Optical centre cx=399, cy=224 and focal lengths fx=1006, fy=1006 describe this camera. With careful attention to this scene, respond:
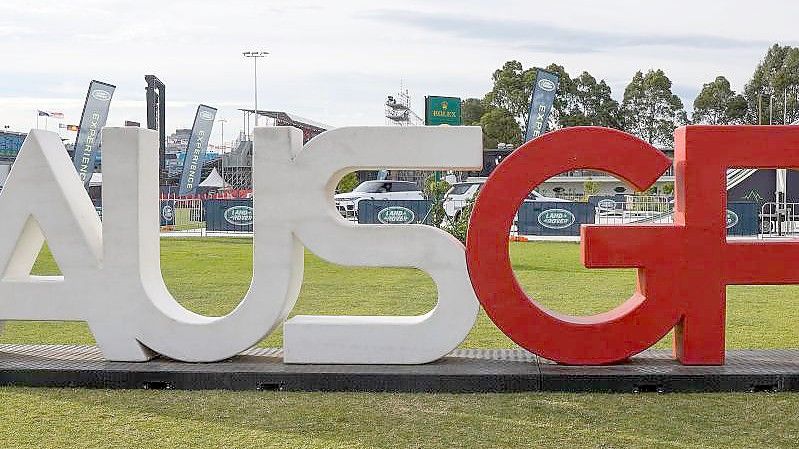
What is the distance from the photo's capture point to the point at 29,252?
762 centimetres

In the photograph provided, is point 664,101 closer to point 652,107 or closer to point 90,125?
point 652,107

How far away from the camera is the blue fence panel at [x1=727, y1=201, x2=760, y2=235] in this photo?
25172mm

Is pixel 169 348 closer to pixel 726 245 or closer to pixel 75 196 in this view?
pixel 75 196

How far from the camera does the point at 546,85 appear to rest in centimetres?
3073

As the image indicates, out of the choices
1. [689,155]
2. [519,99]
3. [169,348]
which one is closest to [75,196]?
[169,348]

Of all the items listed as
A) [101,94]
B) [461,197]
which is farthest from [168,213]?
[461,197]

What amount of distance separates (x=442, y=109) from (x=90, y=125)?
10.2 metres

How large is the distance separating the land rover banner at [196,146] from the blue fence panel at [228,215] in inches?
345

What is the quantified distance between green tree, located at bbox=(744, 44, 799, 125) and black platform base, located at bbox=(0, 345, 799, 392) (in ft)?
209

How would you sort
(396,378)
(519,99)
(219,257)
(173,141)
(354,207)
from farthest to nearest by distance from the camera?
(173,141) < (519,99) < (354,207) < (219,257) < (396,378)

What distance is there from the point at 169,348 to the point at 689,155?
388cm

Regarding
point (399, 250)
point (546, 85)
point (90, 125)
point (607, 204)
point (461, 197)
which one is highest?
point (546, 85)

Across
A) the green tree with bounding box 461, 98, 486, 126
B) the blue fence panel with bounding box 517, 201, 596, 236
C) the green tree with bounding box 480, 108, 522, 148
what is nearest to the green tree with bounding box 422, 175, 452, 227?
the blue fence panel with bounding box 517, 201, 596, 236

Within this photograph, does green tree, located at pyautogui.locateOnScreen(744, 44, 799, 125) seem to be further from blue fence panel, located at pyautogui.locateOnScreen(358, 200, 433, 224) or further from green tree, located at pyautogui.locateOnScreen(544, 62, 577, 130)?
blue fence panel, located at pyautogui.locateOnScreen(358, 200, 433, 224)
